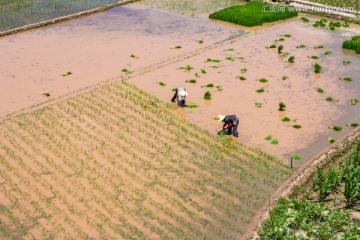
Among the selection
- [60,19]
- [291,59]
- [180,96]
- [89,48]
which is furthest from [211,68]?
[60,19]

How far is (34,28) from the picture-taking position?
1938 cm

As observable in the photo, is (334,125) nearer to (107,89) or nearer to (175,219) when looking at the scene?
(175,219)

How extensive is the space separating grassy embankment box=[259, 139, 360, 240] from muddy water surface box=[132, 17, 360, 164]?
4.28 feet

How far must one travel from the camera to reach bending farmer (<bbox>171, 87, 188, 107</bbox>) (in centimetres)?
1220

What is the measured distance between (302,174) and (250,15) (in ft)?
40.6

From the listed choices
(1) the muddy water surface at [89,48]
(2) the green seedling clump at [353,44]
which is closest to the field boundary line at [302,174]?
(2) the green seedling clump at [353,44]

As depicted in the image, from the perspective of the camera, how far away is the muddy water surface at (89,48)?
13961mm

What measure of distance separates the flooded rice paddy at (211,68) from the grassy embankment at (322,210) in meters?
1.41

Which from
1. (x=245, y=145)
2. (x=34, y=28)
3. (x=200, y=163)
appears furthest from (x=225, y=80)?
(x=34, y=28)

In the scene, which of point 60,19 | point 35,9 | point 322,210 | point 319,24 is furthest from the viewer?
point 35,9

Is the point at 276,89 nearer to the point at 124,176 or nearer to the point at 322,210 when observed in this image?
the point at 322,210

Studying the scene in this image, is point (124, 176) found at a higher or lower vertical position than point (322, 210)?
lower

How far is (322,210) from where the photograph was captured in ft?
26.6

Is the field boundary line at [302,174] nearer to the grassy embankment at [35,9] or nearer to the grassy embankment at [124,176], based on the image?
the grassy embankment at [124,176]
